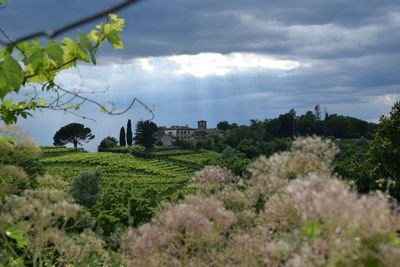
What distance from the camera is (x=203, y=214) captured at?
2.07m

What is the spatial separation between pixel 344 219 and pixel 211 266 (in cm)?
75

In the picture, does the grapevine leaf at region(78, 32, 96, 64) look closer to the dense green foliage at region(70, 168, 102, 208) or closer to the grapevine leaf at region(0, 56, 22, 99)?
the grapevine leaf at region(0, 56, 22, 99)

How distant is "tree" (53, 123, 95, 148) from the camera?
97000 millimetres

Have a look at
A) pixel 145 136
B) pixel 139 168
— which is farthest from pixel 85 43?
pixel 145 136

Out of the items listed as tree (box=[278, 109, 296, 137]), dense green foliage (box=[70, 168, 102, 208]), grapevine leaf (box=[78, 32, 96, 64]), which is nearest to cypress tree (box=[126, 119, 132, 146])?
tree (box=[278, 109, 296, 137])

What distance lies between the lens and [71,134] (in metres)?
97.8

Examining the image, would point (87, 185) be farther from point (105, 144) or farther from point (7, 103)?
point (105, 144)

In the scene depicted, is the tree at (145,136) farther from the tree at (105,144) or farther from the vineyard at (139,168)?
the tree at (105,144)

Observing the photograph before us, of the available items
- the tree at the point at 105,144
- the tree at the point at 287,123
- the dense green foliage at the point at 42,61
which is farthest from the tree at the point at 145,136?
the dense green foliage at the point at 42,61

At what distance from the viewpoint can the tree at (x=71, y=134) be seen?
97000 millimetres

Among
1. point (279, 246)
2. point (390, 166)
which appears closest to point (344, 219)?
point (279, 246)

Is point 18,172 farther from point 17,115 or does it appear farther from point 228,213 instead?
point 228,213

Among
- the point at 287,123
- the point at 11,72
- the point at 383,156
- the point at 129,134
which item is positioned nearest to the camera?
the point at 11,72

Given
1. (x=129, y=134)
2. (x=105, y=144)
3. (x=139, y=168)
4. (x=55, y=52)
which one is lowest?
(x=139, y=168)
